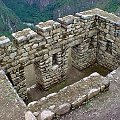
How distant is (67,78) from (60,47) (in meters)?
1.27

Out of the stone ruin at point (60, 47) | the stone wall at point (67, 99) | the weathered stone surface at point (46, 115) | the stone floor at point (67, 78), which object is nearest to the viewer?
the weathered stone surface at point (46, 115)

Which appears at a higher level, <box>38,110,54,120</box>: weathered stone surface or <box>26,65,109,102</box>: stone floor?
Answer: <box>38,110,54,120</box>: weathered stone surface

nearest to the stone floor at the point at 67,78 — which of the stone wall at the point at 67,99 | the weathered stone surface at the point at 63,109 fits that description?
the stone wall at the point at 67,99

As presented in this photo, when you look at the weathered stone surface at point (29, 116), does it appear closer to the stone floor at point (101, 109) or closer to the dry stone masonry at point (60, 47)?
the stone floor at point (101, 109)

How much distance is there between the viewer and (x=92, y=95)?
5.56 m

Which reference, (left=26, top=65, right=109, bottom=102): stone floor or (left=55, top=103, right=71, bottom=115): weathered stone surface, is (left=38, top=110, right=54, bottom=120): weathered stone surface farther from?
(left=26, top=65, right=109, bottom=102): stone floor

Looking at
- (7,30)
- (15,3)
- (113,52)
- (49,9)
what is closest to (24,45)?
(113,52)

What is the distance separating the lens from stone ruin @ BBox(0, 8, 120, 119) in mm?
7055

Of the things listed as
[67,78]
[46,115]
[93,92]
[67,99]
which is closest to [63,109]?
[67,99]

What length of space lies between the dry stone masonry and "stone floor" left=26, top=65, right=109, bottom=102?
0.16 meters

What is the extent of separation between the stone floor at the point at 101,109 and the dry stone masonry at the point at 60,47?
2486 millimetres

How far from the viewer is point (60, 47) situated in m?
7.91

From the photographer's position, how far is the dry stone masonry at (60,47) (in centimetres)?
705

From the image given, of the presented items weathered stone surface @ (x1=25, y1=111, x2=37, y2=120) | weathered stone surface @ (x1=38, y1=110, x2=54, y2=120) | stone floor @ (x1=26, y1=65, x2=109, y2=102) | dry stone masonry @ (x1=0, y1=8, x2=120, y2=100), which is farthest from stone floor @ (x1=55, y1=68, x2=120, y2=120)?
stone floor @ (x1=26, y1=65, x2=109, y2=102)
